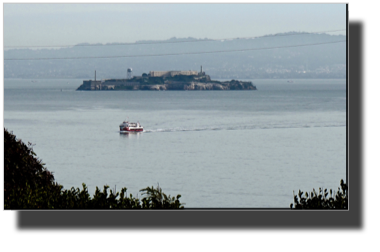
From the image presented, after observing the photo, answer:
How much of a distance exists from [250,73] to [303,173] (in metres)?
89.9

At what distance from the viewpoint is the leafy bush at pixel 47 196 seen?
19.3 feet

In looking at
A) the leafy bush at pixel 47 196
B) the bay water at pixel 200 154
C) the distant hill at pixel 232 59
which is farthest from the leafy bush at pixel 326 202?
the distant hill at pixel 232 59

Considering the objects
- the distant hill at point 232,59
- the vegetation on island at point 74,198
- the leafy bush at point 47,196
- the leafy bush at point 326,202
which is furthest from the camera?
the distant hill at point 232,59

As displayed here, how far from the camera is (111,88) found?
484ft

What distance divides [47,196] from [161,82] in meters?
144

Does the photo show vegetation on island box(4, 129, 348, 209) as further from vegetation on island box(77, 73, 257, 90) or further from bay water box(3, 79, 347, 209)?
vegetation on island box(77, 73, 257, 90)

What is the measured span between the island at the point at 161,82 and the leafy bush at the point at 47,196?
140081 millimetres

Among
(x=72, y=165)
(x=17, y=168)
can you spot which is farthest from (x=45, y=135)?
(x=17, y=168)

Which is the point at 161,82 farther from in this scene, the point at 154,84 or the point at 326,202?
the point at 326,202

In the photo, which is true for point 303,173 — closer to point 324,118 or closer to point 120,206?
point 120,206

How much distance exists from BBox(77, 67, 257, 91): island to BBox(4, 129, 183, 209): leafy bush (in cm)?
14008

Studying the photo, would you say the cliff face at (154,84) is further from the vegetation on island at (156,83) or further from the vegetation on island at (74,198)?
the vegetation on island at (74,198)

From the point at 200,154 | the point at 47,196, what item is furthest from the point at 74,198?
the point at 200,154
